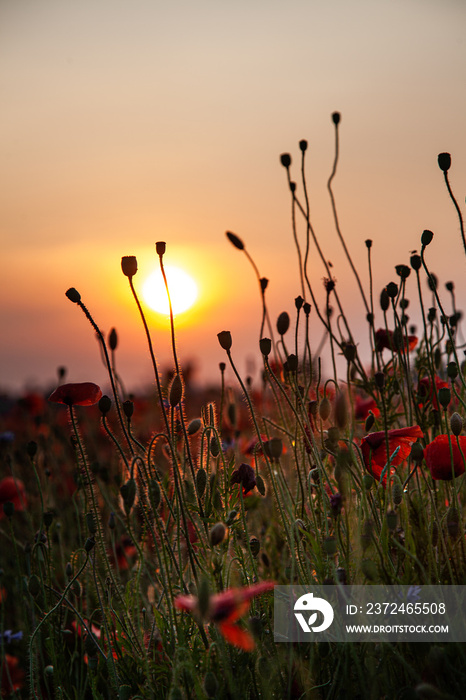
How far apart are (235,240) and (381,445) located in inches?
27.7

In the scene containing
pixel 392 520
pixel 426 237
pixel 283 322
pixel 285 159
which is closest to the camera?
pixel 392 520

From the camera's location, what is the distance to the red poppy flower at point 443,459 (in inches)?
63.4

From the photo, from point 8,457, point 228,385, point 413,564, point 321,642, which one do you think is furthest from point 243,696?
point 8,457

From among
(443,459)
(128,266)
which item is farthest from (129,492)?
(443,459)

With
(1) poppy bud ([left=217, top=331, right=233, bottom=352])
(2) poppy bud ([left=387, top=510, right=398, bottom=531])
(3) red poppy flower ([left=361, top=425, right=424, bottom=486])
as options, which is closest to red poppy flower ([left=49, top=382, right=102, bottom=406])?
(1) poppy bud ([left=217, top=331, right=233, bottom=352])

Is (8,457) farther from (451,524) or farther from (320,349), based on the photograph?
(451,524)

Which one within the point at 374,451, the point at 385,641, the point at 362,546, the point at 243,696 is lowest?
the point at 243,696

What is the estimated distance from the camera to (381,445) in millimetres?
1740

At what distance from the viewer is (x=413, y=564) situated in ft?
5.49

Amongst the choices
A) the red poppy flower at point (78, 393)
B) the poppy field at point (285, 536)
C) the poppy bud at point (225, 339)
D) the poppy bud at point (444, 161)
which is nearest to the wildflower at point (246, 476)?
the poppy field at point (285, 536)

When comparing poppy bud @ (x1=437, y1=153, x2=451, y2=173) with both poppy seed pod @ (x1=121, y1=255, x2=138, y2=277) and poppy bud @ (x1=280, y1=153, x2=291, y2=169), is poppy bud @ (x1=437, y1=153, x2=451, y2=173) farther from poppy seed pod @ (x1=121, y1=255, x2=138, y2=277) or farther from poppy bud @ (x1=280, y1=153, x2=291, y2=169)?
poppy seed pod @ (x1=121, y1=255, x2=138, y2=277)

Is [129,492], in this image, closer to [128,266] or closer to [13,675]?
[128,266]

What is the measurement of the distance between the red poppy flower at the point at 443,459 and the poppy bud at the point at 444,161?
2.41 feet

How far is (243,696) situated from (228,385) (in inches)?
50.1
